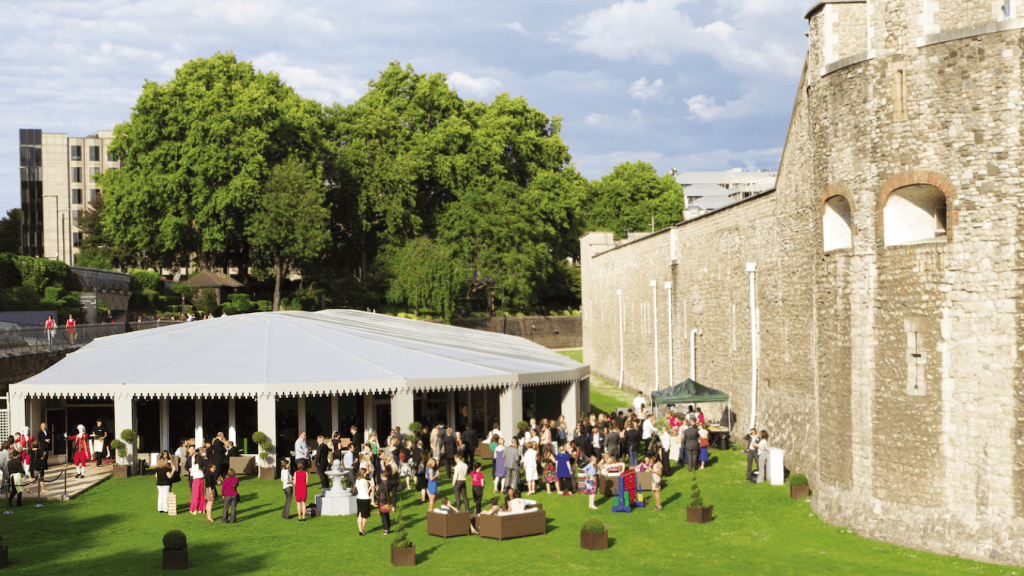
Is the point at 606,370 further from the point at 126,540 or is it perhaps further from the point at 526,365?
the point at 126,540

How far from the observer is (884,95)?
1658 cm

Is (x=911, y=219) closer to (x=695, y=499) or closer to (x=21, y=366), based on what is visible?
(x=695, y=499)

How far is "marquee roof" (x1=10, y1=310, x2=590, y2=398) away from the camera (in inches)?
914

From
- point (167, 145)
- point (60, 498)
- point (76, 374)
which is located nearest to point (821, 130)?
point (60, 498)

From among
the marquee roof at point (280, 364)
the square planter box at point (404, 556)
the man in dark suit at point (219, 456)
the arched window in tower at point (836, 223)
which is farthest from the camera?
the marquee roof at point (280, 364)

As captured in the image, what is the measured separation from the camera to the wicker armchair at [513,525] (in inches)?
648

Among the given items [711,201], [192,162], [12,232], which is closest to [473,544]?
[192,162]

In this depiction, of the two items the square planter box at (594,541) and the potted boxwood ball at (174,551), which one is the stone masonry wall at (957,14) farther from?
the potted boxwood ball at (174,551)

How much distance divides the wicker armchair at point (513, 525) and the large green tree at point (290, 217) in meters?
38.0

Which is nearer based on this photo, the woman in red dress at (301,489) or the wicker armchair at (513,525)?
the wicker armchair at (513,525)

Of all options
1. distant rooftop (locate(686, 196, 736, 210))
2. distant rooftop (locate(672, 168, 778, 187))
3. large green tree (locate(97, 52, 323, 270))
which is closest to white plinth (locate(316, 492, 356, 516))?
large green tree (locate(97, 52, 323, 270))

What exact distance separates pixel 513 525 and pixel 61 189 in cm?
9440

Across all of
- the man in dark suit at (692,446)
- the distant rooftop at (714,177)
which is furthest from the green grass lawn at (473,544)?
the distant rooftop at (714,177)

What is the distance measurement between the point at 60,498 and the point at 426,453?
8.24 metres
